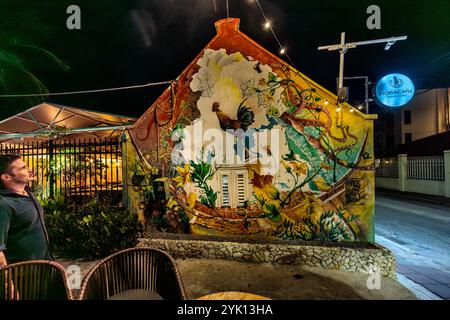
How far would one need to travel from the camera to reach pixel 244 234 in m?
5.49

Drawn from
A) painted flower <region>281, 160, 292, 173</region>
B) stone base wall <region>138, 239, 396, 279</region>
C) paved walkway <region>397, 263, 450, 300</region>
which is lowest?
paved walkway <region>397, 263, 450, 300</region>

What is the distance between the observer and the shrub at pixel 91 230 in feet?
17.1

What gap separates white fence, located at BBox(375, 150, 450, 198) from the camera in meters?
13.1

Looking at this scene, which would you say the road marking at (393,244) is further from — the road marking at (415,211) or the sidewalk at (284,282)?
the road marking at (415,211)

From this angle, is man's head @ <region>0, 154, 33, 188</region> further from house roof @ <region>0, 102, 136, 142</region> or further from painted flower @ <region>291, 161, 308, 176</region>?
painted flower @ <region>291, 161, 308, 176</region>

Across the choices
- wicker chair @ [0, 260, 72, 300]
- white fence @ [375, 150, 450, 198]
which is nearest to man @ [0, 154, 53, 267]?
wicker chair @ [0, 260, 72, 300]

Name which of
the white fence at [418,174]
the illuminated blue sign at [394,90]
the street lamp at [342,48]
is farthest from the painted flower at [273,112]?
the white fence at [418,174]

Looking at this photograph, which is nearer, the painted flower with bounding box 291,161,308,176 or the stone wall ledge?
the stone wall ledge

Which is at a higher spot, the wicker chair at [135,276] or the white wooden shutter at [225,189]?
the white wooden shutter at [225,189]

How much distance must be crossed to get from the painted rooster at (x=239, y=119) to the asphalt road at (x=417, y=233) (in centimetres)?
486

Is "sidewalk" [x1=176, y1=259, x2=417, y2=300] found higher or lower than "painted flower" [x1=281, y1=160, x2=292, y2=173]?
lower

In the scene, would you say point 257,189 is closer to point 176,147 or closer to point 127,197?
point 176,147

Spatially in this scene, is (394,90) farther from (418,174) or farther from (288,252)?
(418,174)

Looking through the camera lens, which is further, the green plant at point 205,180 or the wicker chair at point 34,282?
the green plant at point 205,180
